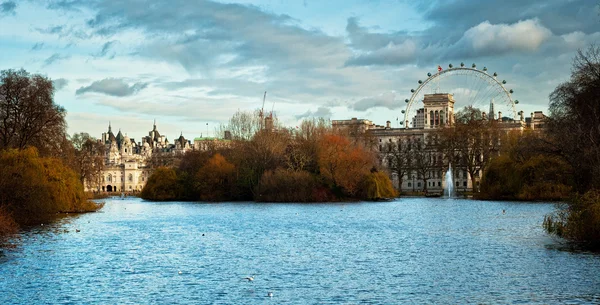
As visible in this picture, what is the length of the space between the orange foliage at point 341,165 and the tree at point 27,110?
106ft

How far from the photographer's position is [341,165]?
8650 centimetres

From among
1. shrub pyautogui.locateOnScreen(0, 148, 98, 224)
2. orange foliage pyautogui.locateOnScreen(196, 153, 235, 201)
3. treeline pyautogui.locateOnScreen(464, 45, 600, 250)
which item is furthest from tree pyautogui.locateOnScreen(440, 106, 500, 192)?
shrub pyautogui.locateOnScreen(0, 148, 98, 224)

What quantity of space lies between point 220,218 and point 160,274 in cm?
3006

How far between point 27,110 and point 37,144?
13.6 feet

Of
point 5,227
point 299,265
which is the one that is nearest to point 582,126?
point 299,265

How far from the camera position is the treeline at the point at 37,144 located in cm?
4900

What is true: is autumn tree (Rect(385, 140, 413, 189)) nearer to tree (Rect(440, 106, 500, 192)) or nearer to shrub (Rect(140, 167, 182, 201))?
tree (Rect(440, 106, 500, 192))

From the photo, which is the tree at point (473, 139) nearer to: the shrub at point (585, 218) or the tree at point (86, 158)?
the tree at point (86, 158)

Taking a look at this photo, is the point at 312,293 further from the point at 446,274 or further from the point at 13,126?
the point at 13,126

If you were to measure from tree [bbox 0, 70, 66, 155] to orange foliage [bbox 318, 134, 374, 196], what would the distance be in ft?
106

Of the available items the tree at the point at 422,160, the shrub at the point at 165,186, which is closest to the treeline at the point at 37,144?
the shrub at the point at 165,186

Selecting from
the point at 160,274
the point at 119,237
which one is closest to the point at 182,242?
the point at 119,237

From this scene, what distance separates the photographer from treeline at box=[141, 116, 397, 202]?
86750 millimetres

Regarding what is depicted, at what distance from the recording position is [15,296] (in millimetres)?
23953
